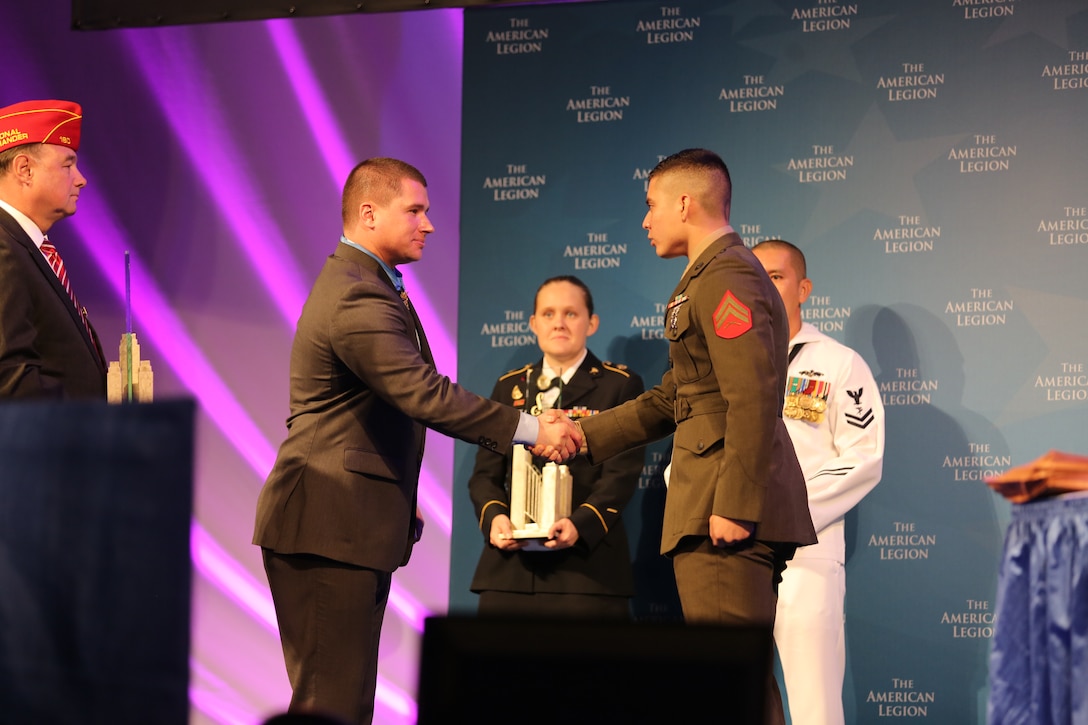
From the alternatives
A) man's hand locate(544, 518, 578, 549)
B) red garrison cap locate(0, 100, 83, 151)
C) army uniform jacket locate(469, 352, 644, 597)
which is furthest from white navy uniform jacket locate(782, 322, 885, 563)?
red garrison cap locate(0, 100, 83, 151)

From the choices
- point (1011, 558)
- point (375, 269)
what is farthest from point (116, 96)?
point (1011, 558)

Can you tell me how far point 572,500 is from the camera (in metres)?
4.74

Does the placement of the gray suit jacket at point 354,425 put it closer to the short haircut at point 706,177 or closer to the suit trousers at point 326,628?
the suit trousers at point 326,628

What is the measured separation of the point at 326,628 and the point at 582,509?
5.27 feet

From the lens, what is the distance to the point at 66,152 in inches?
166

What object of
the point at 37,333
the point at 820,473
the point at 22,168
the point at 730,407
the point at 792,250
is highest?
the point at 22,168

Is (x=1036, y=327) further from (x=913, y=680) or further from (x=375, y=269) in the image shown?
(x=375, y=269)

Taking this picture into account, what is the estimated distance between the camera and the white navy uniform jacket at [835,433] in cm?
447

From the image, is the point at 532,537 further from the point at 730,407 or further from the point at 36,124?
the point at 36,124

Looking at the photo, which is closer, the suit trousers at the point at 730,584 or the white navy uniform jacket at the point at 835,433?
the suit trousers at the point at 730,584

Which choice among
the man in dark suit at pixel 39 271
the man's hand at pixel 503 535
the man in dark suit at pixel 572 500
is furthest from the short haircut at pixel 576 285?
the man in dark suit at pixel 39 271

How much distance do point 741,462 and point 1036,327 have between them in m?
2.45

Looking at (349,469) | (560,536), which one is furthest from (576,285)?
(349,469)

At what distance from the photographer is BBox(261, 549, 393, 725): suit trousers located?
10.5 feet
